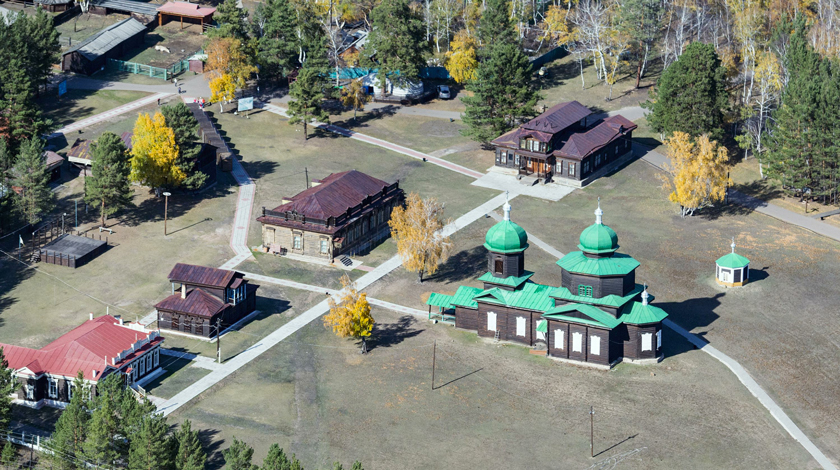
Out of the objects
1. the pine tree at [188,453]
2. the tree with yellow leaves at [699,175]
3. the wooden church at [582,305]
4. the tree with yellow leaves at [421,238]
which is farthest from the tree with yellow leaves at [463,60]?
the pine tree at [188,453]

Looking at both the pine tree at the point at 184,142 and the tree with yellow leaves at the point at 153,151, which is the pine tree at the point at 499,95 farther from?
the tree with yellow leaves at the point at 153,151

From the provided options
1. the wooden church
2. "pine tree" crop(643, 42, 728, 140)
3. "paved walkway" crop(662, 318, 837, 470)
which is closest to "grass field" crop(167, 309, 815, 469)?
"paved walkway" crop(662, 318, 837, 470)

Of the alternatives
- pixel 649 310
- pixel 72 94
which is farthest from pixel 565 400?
pixel 72 94

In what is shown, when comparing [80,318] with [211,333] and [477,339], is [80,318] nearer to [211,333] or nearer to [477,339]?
[211,333]

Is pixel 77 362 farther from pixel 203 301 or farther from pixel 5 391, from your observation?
pixel 203 301

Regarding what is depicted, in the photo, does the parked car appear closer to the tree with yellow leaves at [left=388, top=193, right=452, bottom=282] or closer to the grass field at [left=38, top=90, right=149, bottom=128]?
the grass field at [left=38, top=90, right=149, bottom=128]

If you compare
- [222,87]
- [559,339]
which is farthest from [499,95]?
[559,339]

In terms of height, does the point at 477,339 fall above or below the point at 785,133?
below
